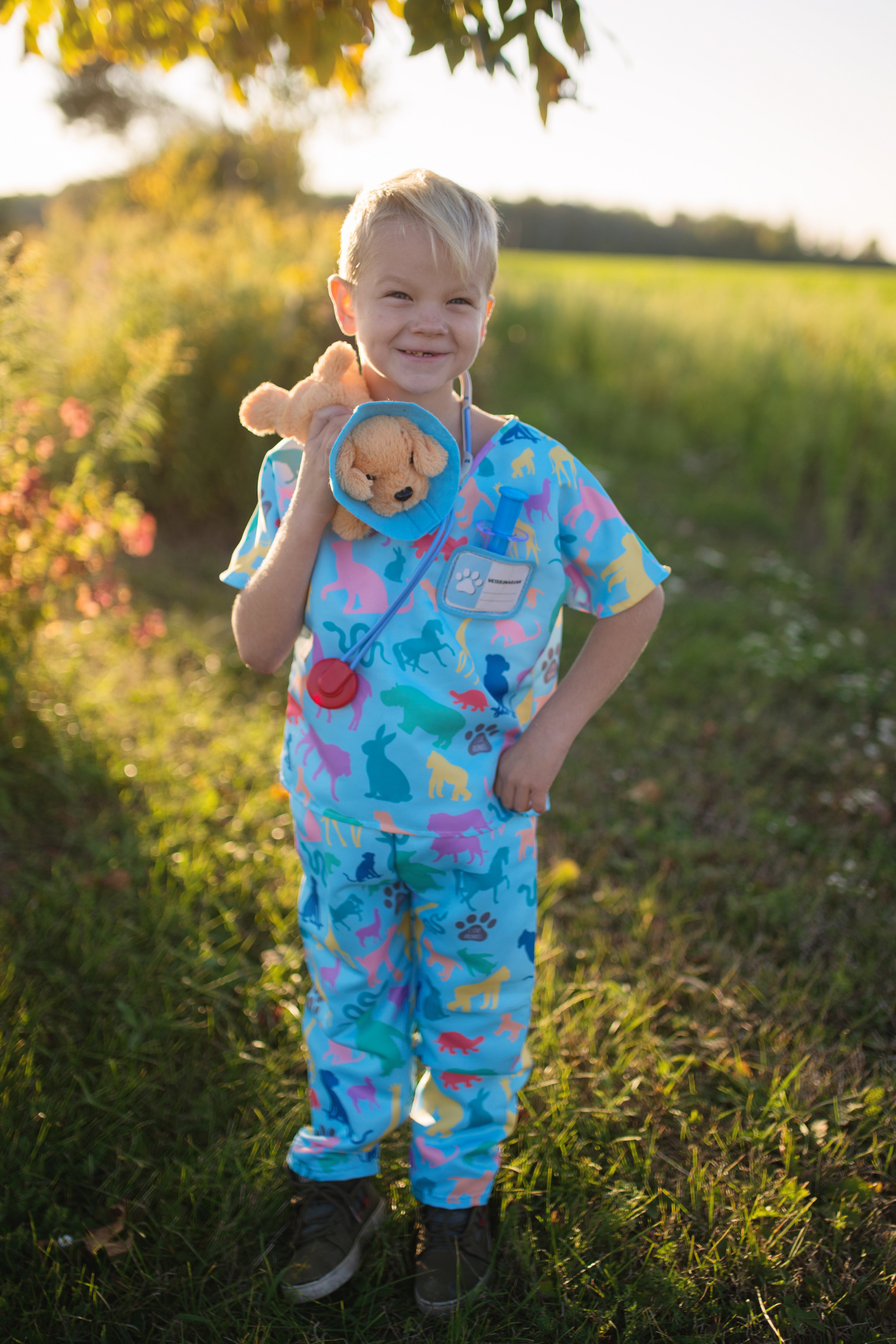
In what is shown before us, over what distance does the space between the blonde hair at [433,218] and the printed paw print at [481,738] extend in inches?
27.2

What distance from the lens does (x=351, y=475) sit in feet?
3.94

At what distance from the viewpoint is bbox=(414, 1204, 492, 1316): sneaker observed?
1493mm

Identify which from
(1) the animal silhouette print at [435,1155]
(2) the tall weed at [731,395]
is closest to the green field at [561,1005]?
(1) the animal silhouette print at [435,1155]

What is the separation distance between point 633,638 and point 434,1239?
1192 mm

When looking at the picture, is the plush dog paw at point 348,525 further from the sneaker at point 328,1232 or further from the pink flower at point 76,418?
the pink flower at point 76,418

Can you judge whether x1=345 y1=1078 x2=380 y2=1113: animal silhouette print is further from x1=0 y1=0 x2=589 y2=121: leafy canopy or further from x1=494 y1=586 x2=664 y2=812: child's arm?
x1=0 y1=0 x2=589 y2=121: leafy canopy

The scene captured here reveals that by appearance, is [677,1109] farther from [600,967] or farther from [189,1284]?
[189,1284]

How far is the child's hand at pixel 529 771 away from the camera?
4.54ft

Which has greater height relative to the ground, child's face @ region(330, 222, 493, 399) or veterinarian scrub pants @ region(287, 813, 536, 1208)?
child's face @ region(330, 222, 493, 399)

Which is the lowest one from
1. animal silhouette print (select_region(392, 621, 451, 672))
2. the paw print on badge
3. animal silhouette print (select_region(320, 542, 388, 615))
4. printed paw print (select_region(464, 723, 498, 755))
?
the paw print on badge

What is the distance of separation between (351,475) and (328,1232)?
54.5 inches

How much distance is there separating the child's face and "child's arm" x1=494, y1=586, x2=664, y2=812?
1.61 feet

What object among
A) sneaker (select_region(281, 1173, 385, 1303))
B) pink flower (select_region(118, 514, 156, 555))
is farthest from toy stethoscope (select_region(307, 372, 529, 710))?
pink flower (select_region(118, 514, 156, 555))

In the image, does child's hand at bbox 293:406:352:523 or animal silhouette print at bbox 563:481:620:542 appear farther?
animal silhouette print at bbox 563:481:620:542
